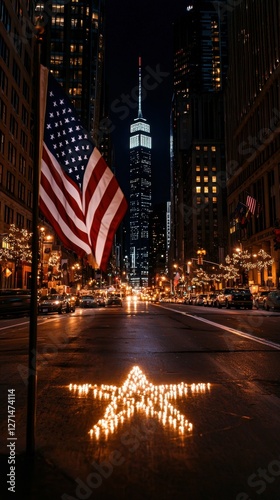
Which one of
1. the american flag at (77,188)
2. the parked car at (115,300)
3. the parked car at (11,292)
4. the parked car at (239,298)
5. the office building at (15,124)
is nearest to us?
the american flag at (77,188)

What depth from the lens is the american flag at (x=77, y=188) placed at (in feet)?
23.7

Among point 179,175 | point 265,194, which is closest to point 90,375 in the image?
point 265,194

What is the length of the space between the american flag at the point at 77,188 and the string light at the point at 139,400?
225 centimetres

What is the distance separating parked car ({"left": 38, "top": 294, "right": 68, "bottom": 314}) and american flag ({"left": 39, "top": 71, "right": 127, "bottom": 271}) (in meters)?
27.1

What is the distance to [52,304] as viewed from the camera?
112 feet

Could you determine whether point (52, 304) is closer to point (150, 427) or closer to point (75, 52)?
point (150, 427)

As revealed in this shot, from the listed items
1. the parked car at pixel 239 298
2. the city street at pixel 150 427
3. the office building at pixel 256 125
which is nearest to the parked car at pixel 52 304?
the parked car at pixel 239 298

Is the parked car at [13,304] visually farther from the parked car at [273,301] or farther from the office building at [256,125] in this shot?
the office building at [256,125]

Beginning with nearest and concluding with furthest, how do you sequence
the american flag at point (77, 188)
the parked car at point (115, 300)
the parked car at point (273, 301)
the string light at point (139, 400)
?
the string light at point (139, 400)
the american flag at point (77, 188)
the parked car at point (273, 301)
the parked car at point (115, 300)

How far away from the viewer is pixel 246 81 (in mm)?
82625

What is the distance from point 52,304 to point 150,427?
30.4 metres

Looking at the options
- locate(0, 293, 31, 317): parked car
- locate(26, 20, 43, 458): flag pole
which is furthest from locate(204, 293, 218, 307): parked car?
locate(26, 20, 43, 458): flag pole

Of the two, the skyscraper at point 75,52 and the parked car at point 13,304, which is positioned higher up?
the skyscraper at point 75,52

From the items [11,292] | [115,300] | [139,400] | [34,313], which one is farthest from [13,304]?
[115,300]
